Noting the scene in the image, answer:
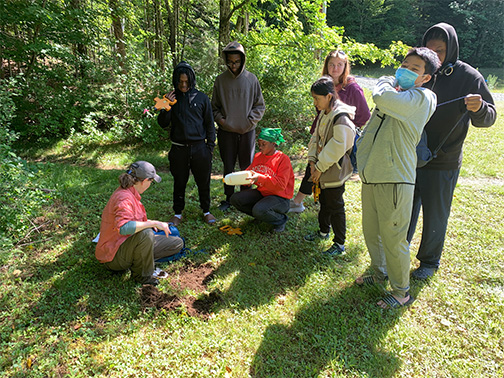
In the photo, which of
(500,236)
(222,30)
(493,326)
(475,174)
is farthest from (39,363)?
(475,174)

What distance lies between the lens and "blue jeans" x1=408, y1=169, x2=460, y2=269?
3.08 metres

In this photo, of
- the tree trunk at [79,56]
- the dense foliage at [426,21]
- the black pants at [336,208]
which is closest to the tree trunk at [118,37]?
the tree trunk at [79,56]

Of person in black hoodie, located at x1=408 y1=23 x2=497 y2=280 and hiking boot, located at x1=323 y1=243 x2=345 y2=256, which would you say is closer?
person in black hoodie, located at x1=408 y1=23 x2=497 y2=280

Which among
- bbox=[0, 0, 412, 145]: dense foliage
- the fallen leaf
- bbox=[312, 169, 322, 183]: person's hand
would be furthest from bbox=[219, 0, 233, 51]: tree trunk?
the fallen leaf

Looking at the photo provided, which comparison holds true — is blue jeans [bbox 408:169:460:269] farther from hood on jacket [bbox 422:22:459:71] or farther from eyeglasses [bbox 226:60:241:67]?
eyeglasses [bbox 226:60:241:67]

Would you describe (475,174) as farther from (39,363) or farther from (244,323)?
(39,363)

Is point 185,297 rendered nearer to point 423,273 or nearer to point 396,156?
point 396,156

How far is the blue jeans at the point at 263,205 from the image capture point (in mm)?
3936

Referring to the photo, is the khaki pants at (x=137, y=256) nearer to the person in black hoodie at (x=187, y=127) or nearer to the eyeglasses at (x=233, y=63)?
the person in black hoodie at (x=187, y=127)

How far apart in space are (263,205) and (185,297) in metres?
1.49

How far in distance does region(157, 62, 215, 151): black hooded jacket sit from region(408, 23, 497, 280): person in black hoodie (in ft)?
8.48

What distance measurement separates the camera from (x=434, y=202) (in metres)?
3.13

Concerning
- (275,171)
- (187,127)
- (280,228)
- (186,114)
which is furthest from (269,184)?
(186,114)

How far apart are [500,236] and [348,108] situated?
2958 millimetres
